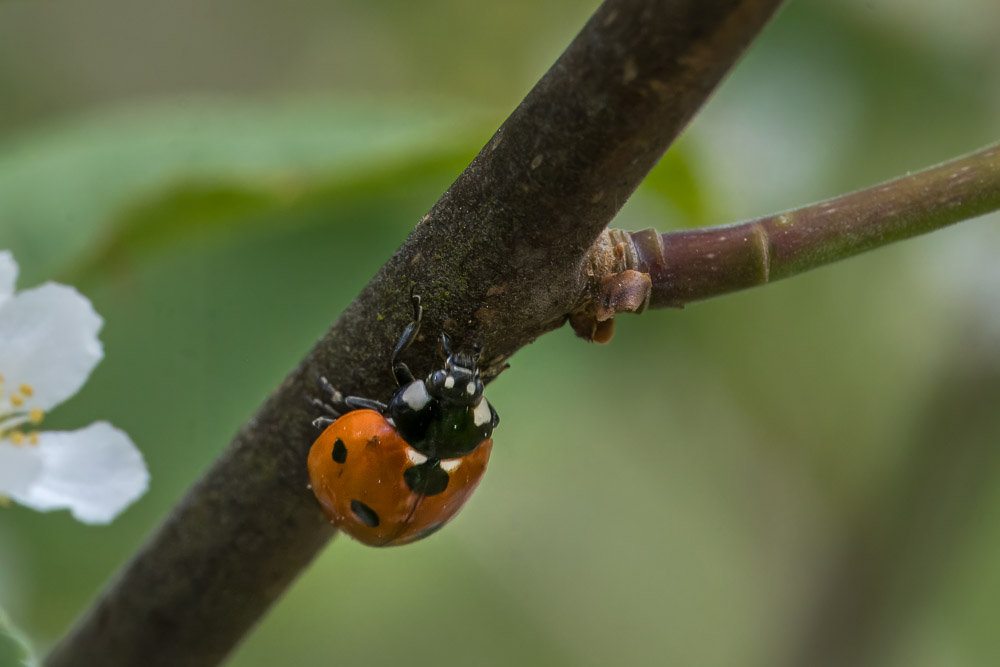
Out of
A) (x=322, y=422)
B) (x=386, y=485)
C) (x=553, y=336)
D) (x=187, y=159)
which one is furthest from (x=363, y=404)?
(x=553, y=336)

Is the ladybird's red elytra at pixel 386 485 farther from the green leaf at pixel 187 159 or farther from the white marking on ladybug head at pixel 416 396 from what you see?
the green leaf at pixel 187 159

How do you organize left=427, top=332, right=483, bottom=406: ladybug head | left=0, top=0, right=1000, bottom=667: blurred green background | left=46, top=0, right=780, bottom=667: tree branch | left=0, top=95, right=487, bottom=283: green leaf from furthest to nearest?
left=0, top=0, right=1000, bottom=667: blurred green background, left=0, top=95, right=487, bottom=283: green leaf, left=427, top=332, right=483, bottom=406: ladybug head, left=46, top=0, right=780, bottom=667: tree branch

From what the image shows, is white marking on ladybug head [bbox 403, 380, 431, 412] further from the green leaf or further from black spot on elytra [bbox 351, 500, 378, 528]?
the green leaf

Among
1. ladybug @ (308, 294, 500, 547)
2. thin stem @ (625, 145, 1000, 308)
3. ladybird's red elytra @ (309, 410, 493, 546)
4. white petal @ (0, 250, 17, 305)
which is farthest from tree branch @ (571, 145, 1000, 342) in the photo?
white petal @ (0, 250, 17, 305)

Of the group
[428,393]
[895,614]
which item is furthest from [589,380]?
[428,393]

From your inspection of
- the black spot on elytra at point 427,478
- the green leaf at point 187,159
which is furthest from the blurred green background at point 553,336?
the black spot on elytra at point 427,478

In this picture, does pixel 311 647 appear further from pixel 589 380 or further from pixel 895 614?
pixel 895 614

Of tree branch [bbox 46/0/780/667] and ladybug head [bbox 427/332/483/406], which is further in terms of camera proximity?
ladybug head [bbox 427/332/483/406]
